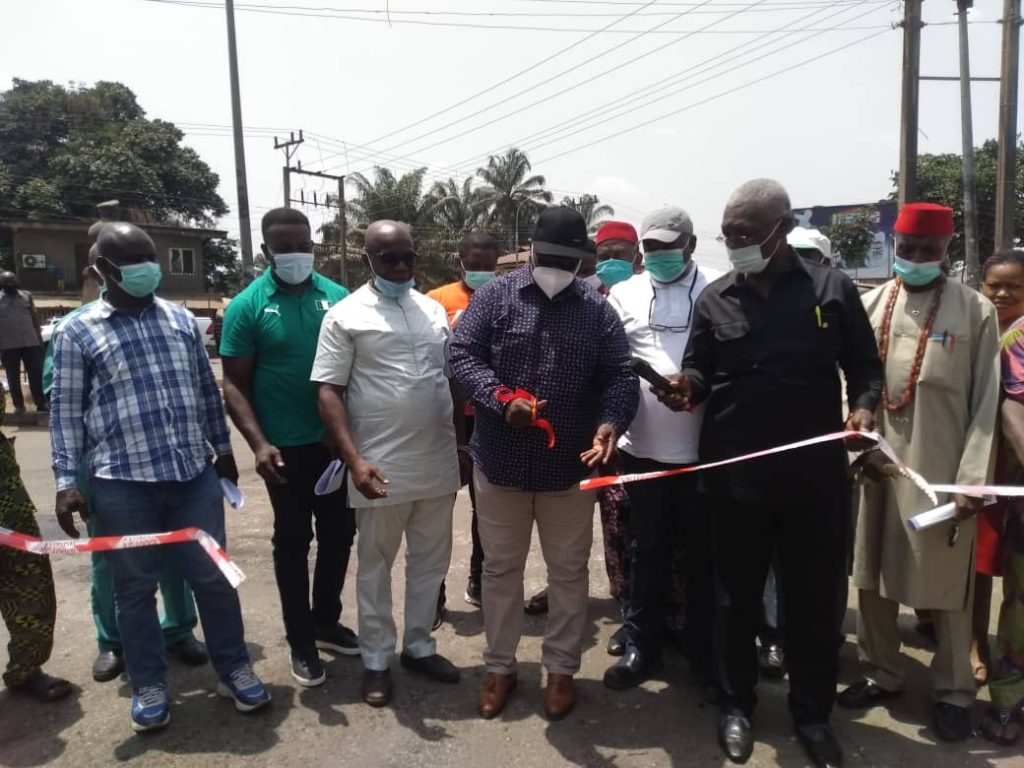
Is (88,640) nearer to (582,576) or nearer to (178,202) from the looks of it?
(582,576)

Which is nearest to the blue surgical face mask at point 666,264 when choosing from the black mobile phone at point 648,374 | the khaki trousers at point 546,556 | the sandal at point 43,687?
the black mobile phone at point 648,374

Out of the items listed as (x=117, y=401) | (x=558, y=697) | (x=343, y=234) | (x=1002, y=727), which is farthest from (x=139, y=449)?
(x=343, y=234)

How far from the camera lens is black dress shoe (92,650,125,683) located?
138 inches

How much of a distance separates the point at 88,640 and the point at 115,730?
Answer: 3.25 feet

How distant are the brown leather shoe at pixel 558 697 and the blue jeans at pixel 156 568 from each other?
51.0 inches

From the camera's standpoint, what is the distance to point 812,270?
9.43 feet

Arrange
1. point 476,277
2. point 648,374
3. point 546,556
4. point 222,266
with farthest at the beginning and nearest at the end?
1. point 222,266
2. point 476,277
3. point 546,556
4. point 648,374

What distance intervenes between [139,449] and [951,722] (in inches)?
131

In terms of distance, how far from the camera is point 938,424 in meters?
2.99

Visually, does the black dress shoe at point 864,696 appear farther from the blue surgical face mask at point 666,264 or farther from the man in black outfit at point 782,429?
the blue surgical face mask at point 666,264

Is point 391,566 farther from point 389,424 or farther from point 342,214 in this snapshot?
point 342,214

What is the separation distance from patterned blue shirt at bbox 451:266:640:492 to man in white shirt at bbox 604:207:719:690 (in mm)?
342

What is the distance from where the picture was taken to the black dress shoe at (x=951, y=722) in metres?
2.96

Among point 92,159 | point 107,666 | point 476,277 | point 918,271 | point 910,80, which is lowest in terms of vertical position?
point 107,666
